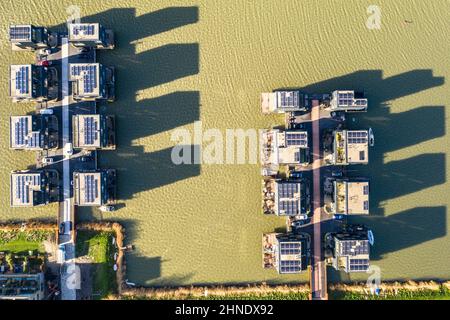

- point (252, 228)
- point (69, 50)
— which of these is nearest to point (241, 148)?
point (252, 228)

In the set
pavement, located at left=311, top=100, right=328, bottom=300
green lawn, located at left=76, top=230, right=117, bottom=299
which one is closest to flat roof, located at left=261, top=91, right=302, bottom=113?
pavement, located at left=311, top=100, right=328, bottom=300

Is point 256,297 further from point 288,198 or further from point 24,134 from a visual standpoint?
point 24,134

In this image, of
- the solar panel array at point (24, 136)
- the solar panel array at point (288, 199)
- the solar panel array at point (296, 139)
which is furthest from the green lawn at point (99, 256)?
the solar panel array at point (296, 139)

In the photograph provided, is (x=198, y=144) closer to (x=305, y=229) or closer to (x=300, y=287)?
(x=305, y=229)

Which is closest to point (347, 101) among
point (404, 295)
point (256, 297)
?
point (404, 295)

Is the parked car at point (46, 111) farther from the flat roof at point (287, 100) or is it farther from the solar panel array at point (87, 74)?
the flat roof at point (287, 100)

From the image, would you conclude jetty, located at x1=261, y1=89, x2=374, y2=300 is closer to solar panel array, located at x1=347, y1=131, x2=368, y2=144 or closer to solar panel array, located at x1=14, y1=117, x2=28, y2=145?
solar panel array, located at x1=347, y1=131, x2=368, y2=144
